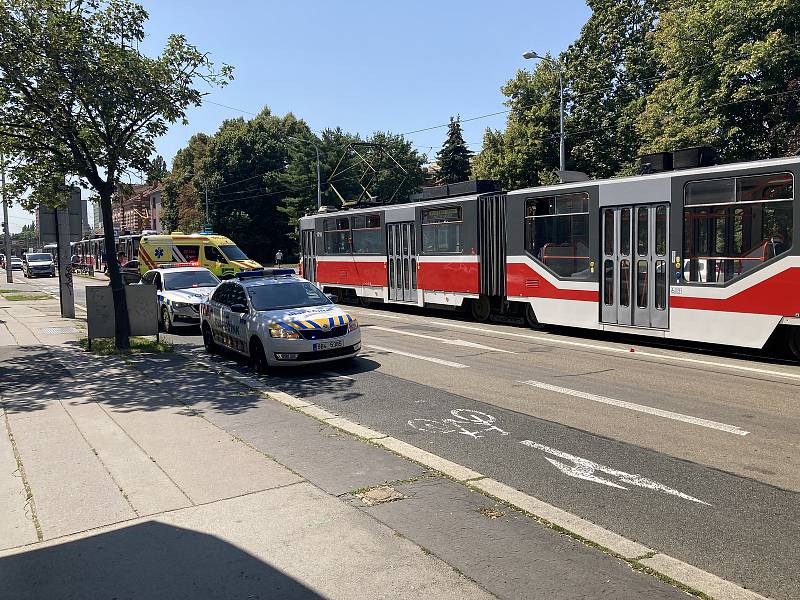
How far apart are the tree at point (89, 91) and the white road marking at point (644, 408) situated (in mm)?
8898

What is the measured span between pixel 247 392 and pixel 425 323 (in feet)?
29.7

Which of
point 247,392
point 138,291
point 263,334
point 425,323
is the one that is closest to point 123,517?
point 247,392

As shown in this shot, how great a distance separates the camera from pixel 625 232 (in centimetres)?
1365

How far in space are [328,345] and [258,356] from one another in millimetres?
1262

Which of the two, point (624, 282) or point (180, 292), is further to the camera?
point (180, 292)

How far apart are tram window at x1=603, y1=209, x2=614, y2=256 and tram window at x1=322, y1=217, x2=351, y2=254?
1180cm

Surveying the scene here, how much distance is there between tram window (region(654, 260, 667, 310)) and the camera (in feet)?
42.1

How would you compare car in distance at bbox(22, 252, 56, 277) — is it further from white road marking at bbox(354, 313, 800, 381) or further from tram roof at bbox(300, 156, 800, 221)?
white road marking at bbox(354, 313, 800, 381)

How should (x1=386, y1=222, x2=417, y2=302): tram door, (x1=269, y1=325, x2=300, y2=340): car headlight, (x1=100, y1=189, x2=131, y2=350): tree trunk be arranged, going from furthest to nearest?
(x1=386, y1=222, x2=417, y2=302): tram door, (x1=100, y1=189, x2=131, y2=350): tree trunk, (x1=269, y1=325, x2=300, y2=340): car headlight

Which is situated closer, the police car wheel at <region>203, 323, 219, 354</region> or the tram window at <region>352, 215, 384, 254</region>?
the police car wheel at <region>203, 323, 219, 354</region>

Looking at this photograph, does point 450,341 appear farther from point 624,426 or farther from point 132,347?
point 624,426

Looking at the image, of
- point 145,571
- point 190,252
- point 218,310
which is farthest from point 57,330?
point 190,252

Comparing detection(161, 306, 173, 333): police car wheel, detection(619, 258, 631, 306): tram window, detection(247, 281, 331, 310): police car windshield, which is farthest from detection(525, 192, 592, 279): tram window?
detection(161, 306, 173, 333): police car wheel

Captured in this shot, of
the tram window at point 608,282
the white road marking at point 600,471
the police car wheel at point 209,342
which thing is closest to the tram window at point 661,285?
the tram window at point 608,282
